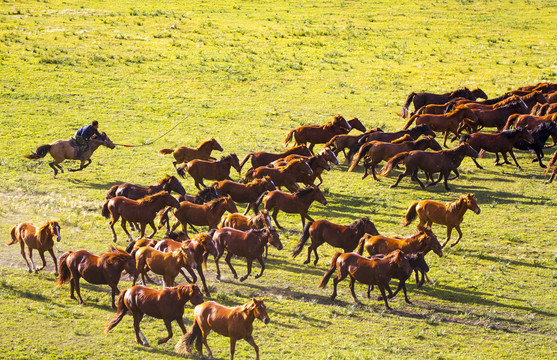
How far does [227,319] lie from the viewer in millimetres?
10664

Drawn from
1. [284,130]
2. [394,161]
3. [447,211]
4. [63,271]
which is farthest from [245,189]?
[284,130]

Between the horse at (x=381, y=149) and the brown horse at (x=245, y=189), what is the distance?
4.73 metres

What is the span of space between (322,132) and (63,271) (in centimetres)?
1296

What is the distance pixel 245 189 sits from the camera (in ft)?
58.1

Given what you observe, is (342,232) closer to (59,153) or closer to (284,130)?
(59,153)

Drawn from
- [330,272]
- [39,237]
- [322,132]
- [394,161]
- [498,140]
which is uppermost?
[498,140]

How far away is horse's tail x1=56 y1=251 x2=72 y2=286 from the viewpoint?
1294cm

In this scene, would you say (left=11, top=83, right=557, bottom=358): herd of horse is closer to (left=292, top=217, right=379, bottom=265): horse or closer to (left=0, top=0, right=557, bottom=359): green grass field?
(left=292, top=217, right=379, bottom=265): horse

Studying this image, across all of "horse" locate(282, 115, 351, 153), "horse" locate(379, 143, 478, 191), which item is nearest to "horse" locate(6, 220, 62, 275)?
"horse" locate(379, 143, 478, 191)

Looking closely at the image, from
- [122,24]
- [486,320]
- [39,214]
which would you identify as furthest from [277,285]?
[122,24]

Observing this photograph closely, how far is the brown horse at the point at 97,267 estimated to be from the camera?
1249cm

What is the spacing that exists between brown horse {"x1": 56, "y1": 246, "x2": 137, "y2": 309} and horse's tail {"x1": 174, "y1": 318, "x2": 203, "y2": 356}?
2.18 meters

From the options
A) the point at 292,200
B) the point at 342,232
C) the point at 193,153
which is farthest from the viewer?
the point at 193,153

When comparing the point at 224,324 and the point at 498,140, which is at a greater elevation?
the point at 498,140
